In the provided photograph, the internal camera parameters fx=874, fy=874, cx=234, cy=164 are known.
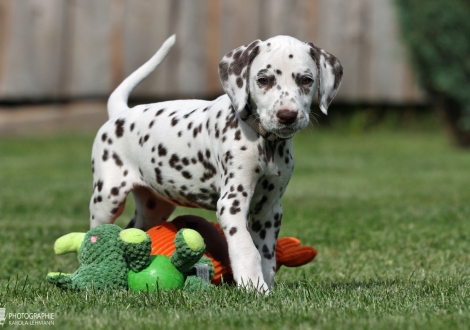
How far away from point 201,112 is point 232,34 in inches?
366

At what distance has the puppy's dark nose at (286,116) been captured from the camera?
172 inches

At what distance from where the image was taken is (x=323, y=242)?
6.70m

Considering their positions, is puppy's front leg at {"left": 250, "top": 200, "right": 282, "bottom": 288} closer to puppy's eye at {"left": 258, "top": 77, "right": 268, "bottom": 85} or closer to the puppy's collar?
the puppy's collar

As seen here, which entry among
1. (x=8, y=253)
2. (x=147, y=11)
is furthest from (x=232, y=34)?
(x=8, y=253)

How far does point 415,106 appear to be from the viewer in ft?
53.1

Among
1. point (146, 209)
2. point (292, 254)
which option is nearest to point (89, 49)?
point (146, 209)

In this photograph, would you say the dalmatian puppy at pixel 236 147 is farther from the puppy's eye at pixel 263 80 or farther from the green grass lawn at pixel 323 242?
the green grass lawn at pixel 323 242

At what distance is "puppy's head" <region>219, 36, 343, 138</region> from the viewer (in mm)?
4430

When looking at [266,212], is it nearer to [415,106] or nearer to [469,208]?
[469,208]

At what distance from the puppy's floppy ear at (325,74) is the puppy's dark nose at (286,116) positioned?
0.38m

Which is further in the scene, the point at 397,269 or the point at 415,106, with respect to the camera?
the point at 415,106

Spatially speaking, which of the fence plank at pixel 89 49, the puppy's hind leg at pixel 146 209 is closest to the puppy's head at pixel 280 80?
the puppy's hind leg at pixel 146 209

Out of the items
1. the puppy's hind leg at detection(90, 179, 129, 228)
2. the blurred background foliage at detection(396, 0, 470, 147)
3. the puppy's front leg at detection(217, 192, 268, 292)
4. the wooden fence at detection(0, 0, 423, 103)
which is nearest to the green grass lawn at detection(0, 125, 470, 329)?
the puppy's front leg at detection(217, 192, 268, 292)

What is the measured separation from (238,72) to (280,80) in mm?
278
